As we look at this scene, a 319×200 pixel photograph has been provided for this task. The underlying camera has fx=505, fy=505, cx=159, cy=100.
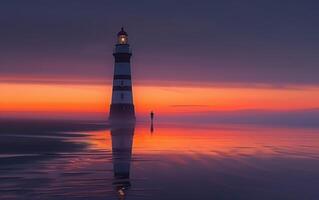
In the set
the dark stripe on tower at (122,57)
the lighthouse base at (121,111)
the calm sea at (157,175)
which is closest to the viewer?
the calm sea at (157,175)

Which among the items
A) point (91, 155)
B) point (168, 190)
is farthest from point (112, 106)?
point (168, 190)

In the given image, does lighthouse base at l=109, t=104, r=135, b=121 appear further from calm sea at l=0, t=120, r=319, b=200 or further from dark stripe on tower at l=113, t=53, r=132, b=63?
calm sea at l=0, t=120, r=319, b=200

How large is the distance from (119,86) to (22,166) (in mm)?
37348

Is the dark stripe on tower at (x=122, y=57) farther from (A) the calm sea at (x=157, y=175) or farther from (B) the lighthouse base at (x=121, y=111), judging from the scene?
(A) the calm sea at (x=157, y=175)

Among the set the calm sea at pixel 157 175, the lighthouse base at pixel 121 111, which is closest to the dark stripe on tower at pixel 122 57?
the lighthouse base at pixel 121 111

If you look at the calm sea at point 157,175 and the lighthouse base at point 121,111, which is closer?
the calm sea at point 157,175

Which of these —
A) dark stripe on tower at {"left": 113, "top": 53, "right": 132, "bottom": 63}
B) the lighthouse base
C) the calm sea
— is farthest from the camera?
the lighthouse base

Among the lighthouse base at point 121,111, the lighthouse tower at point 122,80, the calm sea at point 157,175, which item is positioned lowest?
the calm sea at point 157,175

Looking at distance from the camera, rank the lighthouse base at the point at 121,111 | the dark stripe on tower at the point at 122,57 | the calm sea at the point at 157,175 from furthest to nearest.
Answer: the lighthouse base at the point at 121,111
the dark stripe on tower at the point at 122,57
the calm sea at the point at 157,175

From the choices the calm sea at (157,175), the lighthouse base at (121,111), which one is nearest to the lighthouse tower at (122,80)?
the lighthouse base at (121,111)

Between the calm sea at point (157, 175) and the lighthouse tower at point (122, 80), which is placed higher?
the lighthouse tower at point (122, 80)

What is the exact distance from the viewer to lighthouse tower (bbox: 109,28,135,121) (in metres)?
53.4

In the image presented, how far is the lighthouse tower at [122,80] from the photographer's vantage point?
53438 millimetres

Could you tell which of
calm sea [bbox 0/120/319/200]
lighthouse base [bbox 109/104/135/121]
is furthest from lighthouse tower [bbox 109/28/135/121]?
calm sea [bbox 0/120/319/200]
